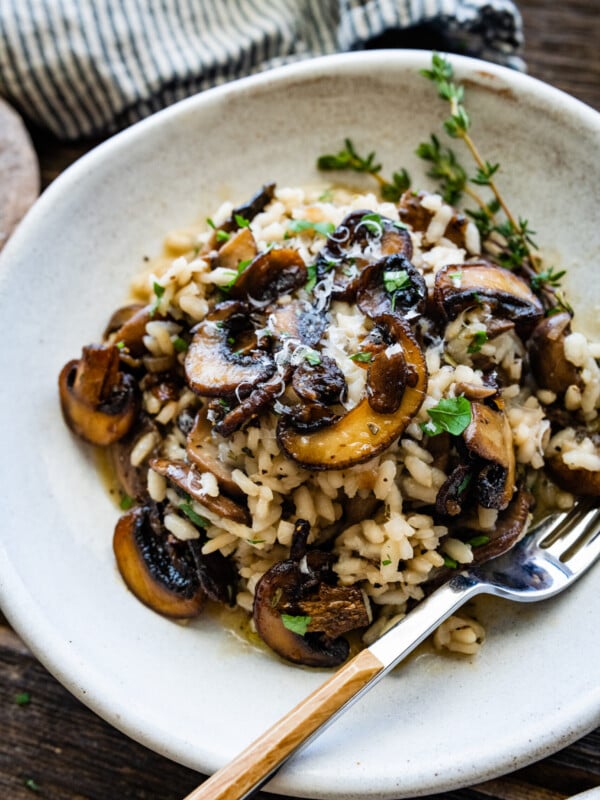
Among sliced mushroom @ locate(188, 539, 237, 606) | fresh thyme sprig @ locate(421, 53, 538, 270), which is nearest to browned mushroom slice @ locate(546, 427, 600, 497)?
fresh thyme sprig @ locate(421, 53, 538, 270)

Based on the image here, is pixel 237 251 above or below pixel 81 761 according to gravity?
above

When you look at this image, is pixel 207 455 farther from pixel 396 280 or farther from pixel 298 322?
pixel 396 280

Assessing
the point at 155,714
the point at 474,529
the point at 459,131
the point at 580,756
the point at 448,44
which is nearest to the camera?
the point at 155,714

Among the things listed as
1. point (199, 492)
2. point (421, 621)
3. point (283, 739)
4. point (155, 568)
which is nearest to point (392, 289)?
point (199, 492)

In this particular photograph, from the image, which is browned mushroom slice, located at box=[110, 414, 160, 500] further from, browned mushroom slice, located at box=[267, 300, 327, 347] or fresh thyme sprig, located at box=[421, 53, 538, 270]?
fresh thyme sprig, located at box=[421, 53, 538, 270]

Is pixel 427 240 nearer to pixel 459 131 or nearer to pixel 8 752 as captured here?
pixel 459 131

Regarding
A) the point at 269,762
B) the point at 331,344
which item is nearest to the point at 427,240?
the point at 331,344
